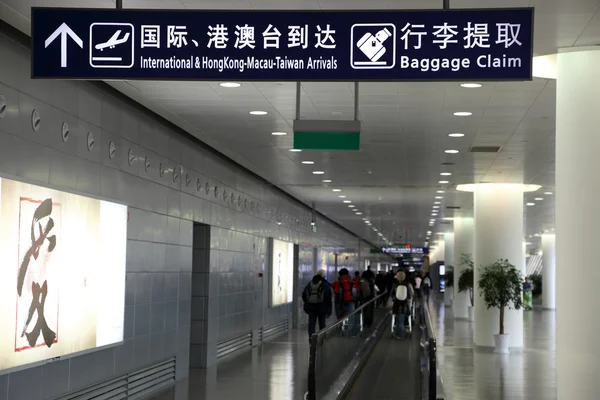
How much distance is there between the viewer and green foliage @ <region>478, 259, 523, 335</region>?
2053 centimetres

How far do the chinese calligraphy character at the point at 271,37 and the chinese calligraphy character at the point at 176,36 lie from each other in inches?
23.1

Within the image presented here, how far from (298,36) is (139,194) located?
23.6 ft

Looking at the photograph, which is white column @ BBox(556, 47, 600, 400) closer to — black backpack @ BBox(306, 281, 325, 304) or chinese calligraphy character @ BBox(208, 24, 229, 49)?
chinese calligraphy character @ BBox(208, 24, 229, 49)

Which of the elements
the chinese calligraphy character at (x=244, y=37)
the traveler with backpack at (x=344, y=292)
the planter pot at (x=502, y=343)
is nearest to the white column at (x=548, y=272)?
the traveler with backpack at (x=344, y=292)

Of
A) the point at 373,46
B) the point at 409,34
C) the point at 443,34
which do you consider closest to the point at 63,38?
the point at 373,46

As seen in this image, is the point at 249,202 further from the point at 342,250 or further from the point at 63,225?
the point at 342,250

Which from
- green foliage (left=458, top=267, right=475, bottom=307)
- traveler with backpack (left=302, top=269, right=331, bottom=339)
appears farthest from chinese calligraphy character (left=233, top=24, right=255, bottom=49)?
green foliage (left=458, top=267, right=475, bottom=307)

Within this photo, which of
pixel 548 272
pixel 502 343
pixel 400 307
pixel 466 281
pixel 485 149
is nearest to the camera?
pixel 485 149

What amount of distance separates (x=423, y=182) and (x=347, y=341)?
8.28m

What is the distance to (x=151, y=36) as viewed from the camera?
5.98 m

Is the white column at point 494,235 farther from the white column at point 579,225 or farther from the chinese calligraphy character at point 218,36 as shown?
the chinese calligraphy character at point 218,36

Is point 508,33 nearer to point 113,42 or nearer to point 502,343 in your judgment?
point 113,42

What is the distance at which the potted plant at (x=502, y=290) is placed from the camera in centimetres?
2039

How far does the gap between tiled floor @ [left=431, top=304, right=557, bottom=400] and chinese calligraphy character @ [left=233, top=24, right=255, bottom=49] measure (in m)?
6.36
